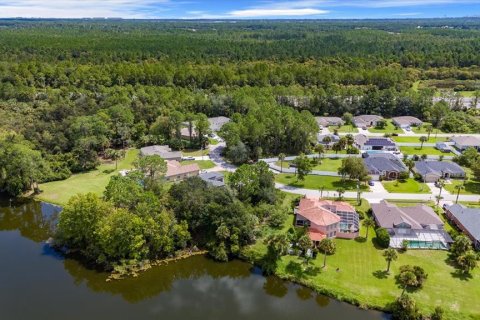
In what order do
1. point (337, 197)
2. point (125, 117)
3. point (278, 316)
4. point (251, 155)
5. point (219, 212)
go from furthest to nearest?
point (125, 117) → point (251, 155) → point (337, 197) → point (219, 212) → point (278, 316)

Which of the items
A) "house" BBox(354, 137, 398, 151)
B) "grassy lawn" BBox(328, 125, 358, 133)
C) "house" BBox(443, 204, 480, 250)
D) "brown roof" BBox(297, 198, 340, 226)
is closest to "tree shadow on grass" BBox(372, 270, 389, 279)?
"brown roof" BBox(297, 198, 340, 226)

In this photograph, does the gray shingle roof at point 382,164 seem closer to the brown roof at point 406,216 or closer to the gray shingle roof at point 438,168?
the gray shingle roof at point 438,168

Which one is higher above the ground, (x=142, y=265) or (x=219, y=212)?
(x=219, y=212)

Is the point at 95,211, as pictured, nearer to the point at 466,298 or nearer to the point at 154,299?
the point at 154,299

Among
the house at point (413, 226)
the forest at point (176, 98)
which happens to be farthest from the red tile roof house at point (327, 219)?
the forest at point (176, 98)

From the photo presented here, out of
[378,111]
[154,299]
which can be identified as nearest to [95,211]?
[154,299]

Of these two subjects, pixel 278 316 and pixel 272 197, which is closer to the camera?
pixel 278 316

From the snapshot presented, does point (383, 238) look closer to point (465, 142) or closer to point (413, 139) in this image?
point (465, 142)
